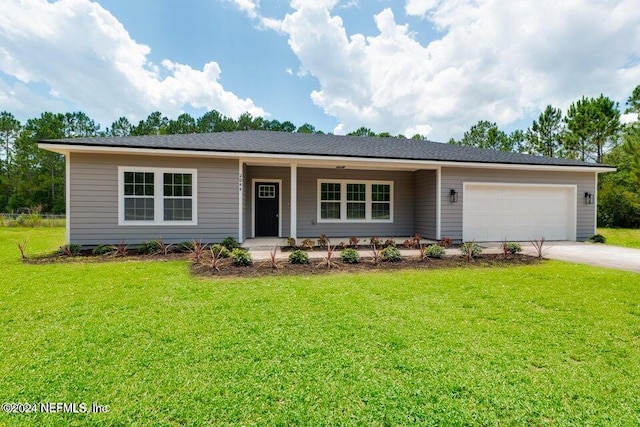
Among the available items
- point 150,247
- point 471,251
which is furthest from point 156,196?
point 471,251

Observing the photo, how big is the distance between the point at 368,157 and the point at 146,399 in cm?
847

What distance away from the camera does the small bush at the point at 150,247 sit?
8117 millimetres

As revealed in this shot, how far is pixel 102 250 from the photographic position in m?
7.97

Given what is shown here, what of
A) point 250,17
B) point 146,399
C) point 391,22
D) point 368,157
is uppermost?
point 250,17

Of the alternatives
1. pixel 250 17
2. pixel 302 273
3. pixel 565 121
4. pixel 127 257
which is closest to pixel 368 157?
pixel 302 273

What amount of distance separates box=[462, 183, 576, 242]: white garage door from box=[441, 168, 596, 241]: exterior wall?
0.21m

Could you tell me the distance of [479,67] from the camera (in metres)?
15.6

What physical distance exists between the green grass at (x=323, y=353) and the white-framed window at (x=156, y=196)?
12.9ft

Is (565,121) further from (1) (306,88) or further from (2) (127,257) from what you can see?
(2) (127,257)

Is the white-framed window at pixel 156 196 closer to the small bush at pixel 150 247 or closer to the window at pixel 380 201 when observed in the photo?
the small bush at pixel 150 247

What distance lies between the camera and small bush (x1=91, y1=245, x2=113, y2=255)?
312 inches

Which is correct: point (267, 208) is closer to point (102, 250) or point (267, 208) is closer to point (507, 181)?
point (102, 250)

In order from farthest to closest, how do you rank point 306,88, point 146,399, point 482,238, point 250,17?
point 306,88, point 250,17, point 482,238, point 146,399

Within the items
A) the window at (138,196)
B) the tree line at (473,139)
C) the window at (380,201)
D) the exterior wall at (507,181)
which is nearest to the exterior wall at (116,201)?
the window at (138,196)
